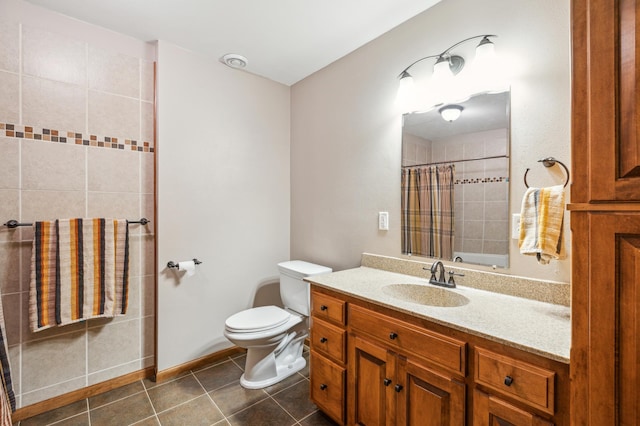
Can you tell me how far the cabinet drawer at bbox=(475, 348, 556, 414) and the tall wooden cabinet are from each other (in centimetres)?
7

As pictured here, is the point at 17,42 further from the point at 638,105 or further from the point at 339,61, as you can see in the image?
the point at 638,105

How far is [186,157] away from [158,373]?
1.62m

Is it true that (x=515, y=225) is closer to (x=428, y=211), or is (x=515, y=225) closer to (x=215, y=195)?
(x=428, y=211)

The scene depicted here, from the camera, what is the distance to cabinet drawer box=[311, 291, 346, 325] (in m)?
1.49

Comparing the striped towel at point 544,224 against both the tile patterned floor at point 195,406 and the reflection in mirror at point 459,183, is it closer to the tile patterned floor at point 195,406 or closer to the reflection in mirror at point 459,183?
the reflection in mirror at point 459,183

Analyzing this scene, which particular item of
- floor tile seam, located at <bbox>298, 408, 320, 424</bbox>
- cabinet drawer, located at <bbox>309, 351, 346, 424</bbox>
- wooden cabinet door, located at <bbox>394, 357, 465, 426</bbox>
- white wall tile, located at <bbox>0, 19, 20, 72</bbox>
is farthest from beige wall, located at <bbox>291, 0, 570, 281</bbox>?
white wall tile, located at <bbox>0, 19, 20, 72</bbox>

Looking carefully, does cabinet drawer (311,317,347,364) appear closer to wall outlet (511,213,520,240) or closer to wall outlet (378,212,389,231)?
wall outlet (378,212,389,231)

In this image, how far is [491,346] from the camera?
0.96m

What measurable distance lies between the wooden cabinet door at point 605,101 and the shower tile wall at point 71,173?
2396 mm

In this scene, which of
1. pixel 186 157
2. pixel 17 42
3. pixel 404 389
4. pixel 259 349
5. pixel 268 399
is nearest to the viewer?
pixel 404 389

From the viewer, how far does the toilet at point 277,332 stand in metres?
1.91

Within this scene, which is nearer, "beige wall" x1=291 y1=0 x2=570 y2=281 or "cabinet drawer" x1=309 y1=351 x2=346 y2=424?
"beige wall" x1=291 y1=0 x2=570 y2=281

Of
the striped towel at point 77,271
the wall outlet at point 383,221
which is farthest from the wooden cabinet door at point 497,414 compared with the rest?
the striped towel at point 77,271

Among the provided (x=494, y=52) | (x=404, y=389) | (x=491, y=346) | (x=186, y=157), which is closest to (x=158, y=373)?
(x=186, y=157)
